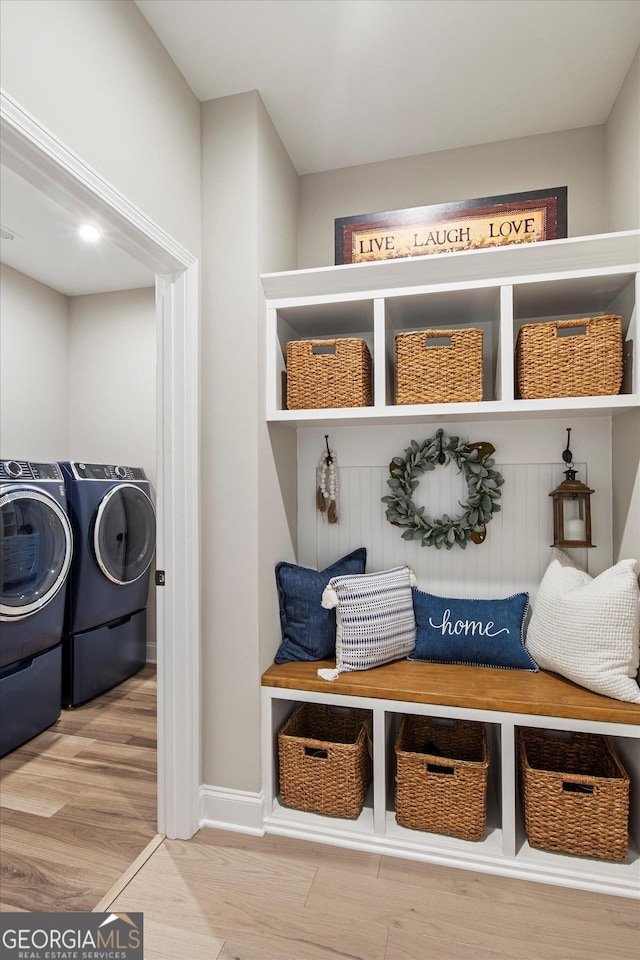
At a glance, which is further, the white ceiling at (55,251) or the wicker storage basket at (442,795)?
the white ceiling at (55,251)

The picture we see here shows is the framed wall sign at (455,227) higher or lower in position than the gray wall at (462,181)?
lower

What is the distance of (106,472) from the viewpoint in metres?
3.28

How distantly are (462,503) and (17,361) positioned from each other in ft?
9.58

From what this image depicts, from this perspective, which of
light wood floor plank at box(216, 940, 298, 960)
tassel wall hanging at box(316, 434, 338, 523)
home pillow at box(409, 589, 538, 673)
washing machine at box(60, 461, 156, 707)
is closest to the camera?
light wood floor plank at box(216, 940, 298, 960)

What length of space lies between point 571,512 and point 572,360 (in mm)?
584

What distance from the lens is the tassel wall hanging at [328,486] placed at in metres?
2.26

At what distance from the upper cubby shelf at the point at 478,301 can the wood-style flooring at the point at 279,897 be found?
148cm

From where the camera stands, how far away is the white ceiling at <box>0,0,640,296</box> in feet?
5.25

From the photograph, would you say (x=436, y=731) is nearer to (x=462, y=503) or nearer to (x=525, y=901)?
(x=525, y=901)

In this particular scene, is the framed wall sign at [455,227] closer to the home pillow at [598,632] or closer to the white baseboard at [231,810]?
the home pillow at [598,632]

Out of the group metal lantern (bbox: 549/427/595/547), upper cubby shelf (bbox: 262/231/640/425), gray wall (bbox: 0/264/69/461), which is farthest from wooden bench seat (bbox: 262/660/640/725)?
gray wall (bbox: 0/264/69/461)

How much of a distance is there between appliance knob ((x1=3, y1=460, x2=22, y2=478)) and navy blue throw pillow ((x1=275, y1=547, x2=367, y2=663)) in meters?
1.46

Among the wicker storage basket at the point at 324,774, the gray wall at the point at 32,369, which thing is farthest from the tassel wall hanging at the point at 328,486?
the gray wall at the point at 32,369

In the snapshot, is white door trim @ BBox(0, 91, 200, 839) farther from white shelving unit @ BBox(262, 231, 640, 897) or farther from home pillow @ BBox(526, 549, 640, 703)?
home pillow @ BBox(526, 549, 640, 703)
